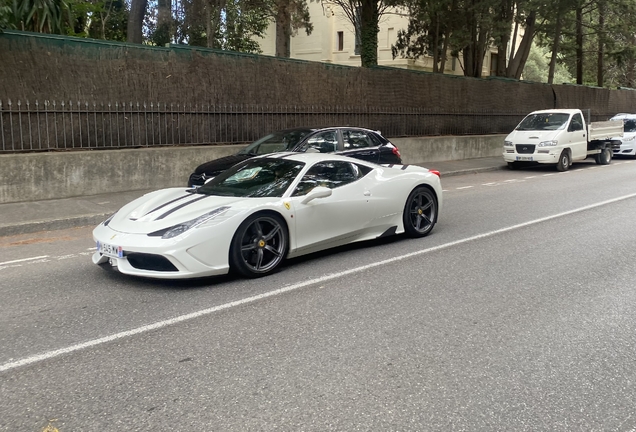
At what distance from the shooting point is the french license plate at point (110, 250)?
5605 millimetres

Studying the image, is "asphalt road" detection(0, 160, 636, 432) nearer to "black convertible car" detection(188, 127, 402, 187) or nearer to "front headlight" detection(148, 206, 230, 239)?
"front headlight" detection(148, 206, 230, 239)

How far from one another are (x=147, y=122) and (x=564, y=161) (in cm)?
1232

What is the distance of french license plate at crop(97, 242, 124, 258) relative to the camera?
18.4 ft

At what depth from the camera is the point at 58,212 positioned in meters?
10.0

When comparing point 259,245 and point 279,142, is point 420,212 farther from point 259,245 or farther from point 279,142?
point 279,142

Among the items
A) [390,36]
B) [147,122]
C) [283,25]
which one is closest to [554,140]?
[283,25]

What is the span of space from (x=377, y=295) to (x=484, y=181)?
1101 cm

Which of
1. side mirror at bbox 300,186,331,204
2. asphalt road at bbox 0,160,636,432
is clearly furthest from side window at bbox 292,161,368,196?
asphalt road at bbox 0,160,636,432

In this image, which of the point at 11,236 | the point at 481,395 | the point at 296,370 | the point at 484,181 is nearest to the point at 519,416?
the point at 481,395

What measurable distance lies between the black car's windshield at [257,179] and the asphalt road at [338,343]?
0.94 metres

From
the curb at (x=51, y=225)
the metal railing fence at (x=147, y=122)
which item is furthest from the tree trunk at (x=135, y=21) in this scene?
the curb at (x=51, y=225)

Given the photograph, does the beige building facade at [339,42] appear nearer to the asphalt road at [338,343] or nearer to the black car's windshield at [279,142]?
the black car's windshield at [279,142]

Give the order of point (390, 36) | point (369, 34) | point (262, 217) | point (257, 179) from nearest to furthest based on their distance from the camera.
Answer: point (262, 217) < point (257, 179) < point (369, 34) < point (390, 36)

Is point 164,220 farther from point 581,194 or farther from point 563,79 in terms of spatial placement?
point 563,79
